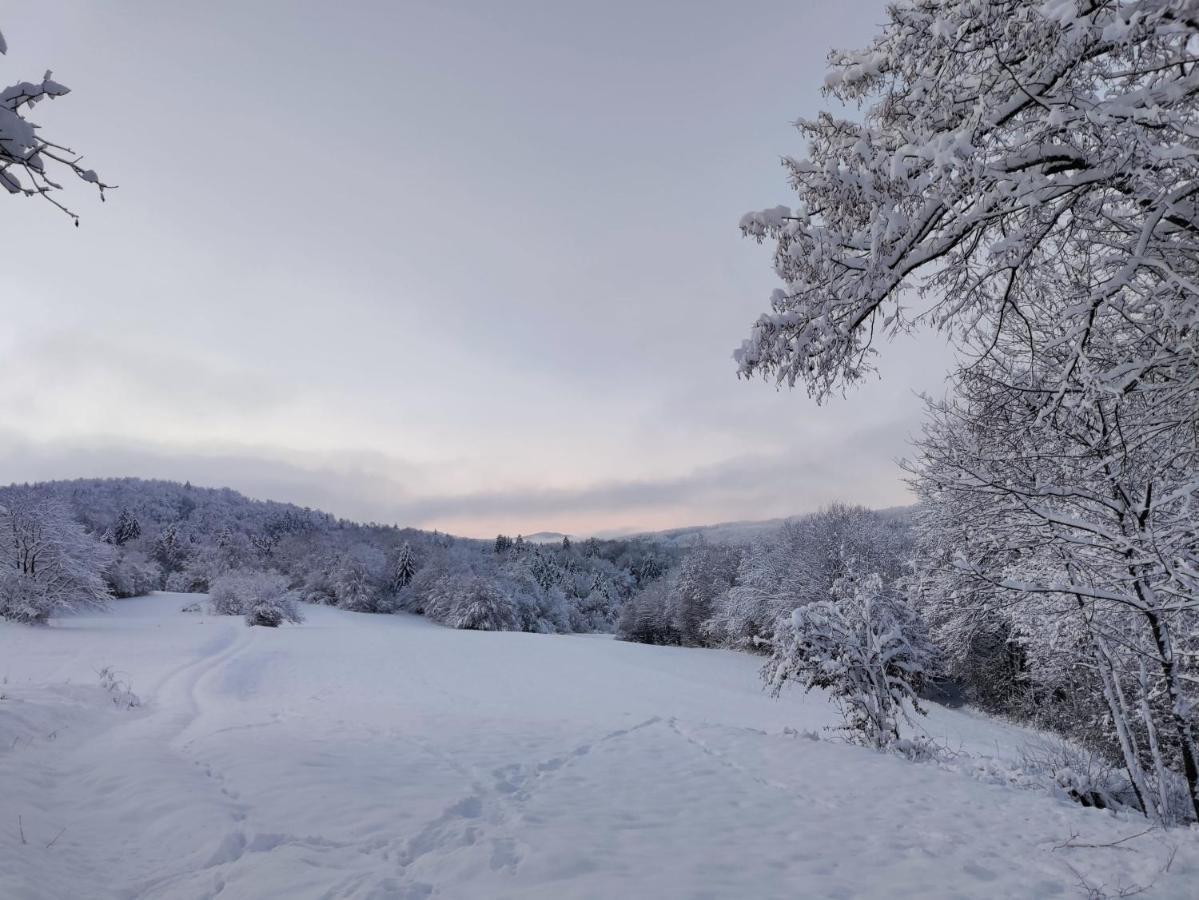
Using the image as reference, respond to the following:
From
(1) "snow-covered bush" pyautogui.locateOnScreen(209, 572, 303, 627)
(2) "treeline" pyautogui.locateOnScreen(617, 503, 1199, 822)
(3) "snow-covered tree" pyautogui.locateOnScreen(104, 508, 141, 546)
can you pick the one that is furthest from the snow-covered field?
(3) "snow-covered tree" pyautogui.locateOnScreen(104, 508, 141, 546)

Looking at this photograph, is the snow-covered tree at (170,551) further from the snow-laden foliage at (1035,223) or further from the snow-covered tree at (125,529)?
the snow-laden foliage at (1035,223)

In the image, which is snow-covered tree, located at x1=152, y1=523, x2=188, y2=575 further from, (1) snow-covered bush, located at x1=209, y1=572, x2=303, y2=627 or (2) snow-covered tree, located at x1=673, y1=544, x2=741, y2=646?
(2) snow-covered tree, located at x1=673, y1=544, x2=741, y2=646

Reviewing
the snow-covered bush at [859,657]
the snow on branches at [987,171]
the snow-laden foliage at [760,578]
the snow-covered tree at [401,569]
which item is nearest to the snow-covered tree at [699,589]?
the snow-laden foliage at [760,578]

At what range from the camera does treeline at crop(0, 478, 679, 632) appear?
93.6ft

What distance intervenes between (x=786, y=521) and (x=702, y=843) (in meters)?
37.4

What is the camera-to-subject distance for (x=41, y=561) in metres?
28.1

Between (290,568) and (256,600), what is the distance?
32.6m

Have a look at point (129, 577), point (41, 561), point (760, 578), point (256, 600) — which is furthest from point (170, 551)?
point (760, 578)

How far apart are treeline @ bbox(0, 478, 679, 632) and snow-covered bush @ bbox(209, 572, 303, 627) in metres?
0.14

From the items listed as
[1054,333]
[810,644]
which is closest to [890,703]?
[810,644]

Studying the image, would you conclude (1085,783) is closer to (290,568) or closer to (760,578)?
(760,578)

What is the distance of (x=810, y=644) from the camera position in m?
10.2

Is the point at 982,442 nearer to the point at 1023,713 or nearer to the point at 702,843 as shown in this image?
the point at 702,843

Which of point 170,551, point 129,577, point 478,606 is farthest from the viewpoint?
point 170,551
